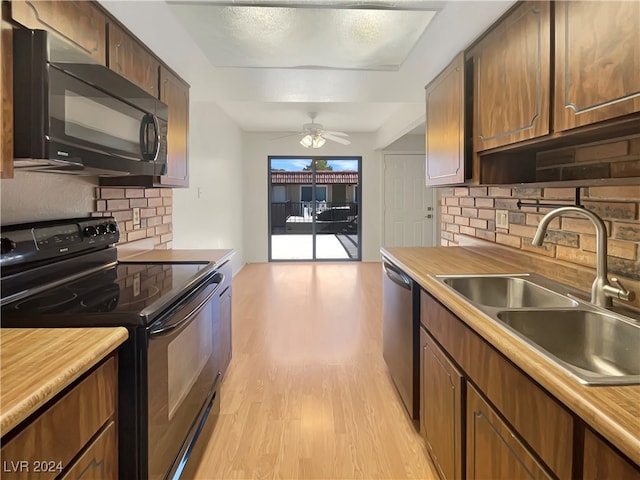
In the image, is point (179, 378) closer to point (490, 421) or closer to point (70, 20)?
point (490, 421)

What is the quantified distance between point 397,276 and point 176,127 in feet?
Result: 5.48

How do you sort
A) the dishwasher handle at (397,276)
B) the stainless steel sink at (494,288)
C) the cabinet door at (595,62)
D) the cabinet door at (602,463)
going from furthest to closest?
the dishwasher handle at (397,276) → the stainless steel sink at (494,288) → the cabinet door at (595,62) → the cabinet door at (602,463)

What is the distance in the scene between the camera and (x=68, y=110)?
1184mm

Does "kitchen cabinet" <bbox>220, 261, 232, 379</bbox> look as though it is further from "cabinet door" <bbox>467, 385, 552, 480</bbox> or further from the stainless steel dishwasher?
"cabinet door" <bbox>467, 385, 552, 480</bbox>

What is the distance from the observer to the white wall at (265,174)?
713cm

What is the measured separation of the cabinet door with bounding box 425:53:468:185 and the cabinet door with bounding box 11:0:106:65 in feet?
5.71

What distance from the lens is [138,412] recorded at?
109 centimetres

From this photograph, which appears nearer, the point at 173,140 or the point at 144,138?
the point at 144,138

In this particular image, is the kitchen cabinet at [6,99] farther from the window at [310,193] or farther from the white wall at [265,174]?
the window at [310,193]

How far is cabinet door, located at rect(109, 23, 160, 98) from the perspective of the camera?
1.71 metres

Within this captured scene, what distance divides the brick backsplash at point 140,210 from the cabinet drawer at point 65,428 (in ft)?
4.36

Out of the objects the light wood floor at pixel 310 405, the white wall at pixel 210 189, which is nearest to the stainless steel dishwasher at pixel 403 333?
the light wood floor at pixel 310 405

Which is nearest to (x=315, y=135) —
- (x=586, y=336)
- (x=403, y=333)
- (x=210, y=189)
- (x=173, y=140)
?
(x=210, y=189)

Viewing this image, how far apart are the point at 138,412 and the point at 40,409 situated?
36 centimetres
